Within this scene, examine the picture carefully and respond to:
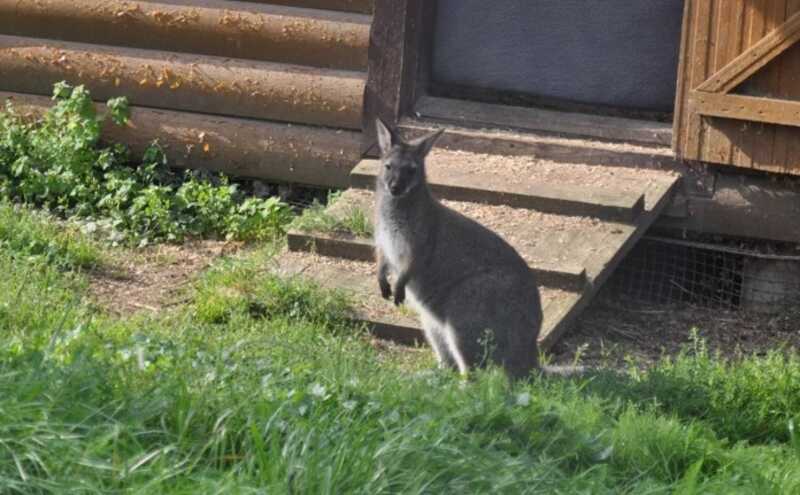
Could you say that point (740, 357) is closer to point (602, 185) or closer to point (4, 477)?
point (602, 185)

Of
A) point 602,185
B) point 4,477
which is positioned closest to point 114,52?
point 602,185

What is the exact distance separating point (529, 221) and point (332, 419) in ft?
15.4

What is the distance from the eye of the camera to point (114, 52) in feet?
37.1

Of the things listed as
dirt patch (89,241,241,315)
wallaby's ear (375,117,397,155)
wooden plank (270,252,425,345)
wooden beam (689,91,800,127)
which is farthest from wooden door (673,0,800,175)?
dirt patch (89,241,241,315)

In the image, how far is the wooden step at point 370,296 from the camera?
339 inches

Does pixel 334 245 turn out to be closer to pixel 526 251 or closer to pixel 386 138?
pixel 526 251

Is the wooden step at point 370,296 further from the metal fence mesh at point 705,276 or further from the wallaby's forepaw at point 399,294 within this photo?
the metal fence mesh at point 705,276

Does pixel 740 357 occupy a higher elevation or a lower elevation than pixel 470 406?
lower

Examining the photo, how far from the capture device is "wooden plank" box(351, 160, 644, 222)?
9750 mm

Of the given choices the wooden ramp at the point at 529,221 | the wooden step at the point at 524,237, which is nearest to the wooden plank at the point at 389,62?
the wooden ramp at the point at 529,221

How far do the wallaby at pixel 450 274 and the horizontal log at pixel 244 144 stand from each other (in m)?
2.62

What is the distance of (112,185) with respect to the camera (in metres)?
10.8

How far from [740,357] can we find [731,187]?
1.85 meters

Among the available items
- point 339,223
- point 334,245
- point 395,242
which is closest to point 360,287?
point 334,245
